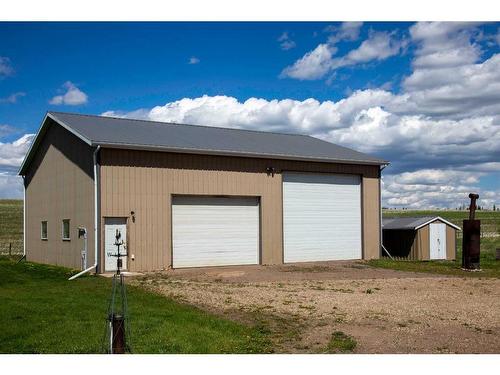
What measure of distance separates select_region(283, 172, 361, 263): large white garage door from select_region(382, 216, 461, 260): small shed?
110 inches

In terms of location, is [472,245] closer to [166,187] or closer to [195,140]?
[195,140]

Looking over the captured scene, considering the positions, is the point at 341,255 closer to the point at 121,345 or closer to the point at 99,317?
the point at 99,317

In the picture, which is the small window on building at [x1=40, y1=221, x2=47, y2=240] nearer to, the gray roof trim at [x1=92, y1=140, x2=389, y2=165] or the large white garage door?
the gray roof trim at [x1=92, y1=140, x2=389, y2=165]

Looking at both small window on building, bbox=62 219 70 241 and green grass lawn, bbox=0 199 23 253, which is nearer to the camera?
small window on building, bbox=62 219 70 241

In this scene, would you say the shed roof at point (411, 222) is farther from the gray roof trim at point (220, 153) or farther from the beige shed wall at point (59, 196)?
the beige shed wall at point (59, 196)

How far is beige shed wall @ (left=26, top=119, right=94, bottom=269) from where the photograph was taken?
21.6 metres

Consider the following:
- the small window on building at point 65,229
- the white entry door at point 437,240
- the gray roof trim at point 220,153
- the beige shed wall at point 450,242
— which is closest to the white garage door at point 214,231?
the gray roof trim at point 220,153

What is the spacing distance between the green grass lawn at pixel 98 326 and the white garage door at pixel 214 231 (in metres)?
6.88

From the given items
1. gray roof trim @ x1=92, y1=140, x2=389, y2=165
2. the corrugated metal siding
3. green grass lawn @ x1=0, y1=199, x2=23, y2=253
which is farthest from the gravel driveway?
green grass lawn @ x1=0, y1=199, x2=23, y2=253

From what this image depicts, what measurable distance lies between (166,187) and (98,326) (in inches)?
459

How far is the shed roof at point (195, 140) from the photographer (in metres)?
21.3

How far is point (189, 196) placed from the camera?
73.3ft

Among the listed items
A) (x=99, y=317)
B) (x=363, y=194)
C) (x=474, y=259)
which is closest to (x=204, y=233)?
(x=363, y=194)

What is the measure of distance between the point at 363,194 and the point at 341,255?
9.34 feet
